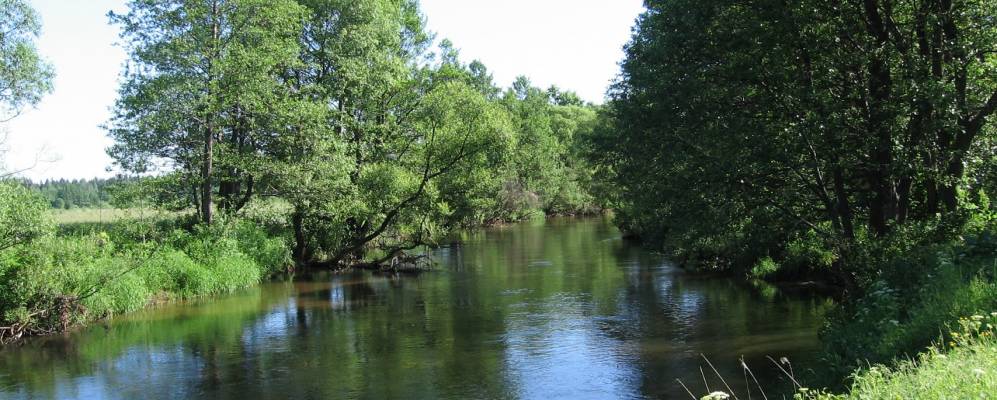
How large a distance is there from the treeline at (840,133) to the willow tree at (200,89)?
17.6m

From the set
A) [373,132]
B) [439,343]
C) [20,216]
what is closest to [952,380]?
[439,343]

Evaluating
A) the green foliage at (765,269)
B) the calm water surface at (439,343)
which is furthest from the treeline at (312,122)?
the green foliage at (765,269)

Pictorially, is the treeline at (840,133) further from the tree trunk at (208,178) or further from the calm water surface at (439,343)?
the tree trunk at (208,178)

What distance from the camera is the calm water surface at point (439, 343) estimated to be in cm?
1452

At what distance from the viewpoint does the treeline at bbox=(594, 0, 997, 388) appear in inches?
546

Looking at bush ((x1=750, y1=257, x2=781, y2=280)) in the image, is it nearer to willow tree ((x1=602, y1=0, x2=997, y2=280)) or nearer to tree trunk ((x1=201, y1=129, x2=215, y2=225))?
willow tree ((x1=602, y1=0, x2=997, y2=280))

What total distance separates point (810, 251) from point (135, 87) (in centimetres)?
2807

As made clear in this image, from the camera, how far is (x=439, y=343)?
60.3 feet

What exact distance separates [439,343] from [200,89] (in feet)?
57.6

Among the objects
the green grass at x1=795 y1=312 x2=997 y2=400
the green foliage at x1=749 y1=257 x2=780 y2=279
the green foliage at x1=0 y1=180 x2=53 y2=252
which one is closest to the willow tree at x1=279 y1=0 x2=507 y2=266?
the green foliage at x1=0 y1=180 x2=53 y2=252

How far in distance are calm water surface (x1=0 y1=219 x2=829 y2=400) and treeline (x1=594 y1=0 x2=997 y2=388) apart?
9.21 feet

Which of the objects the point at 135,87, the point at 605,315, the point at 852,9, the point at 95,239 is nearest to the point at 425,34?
the point at 135,87

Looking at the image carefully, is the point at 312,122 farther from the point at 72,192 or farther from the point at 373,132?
the point at 72,192

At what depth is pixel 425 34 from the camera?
45.2 metres
